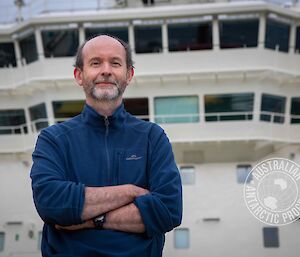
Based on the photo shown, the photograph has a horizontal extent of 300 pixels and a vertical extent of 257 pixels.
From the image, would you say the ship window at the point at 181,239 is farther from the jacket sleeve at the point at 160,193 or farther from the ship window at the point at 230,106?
the jacket sleeve at the point at 160,193

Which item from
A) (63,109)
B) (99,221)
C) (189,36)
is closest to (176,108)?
(189,36)

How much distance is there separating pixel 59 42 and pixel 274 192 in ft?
24.9

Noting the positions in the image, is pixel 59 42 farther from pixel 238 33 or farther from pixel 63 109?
pixel 238 33

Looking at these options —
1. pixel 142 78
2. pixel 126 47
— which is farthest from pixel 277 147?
pixel 126 47

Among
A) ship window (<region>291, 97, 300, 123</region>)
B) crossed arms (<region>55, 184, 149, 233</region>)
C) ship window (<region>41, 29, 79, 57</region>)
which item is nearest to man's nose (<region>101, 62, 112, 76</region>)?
crossed arms (<region>55, 184, 149, 233</region>)

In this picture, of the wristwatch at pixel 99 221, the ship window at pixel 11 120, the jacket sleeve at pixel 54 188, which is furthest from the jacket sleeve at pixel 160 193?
the ship window at pixel 11 120

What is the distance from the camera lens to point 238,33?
12180 mm

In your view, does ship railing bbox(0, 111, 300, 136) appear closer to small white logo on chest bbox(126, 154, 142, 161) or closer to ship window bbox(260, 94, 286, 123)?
ship window bbox(260, 94, 286, 123)

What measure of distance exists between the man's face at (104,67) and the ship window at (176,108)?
9747 millimetres

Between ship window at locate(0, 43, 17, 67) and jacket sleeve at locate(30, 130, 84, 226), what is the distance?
1202 cm

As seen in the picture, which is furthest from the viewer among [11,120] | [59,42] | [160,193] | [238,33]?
[11,120]

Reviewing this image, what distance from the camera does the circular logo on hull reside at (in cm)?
1121

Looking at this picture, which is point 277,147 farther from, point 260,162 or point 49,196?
point 49,196

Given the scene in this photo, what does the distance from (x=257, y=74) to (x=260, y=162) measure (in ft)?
8.34
